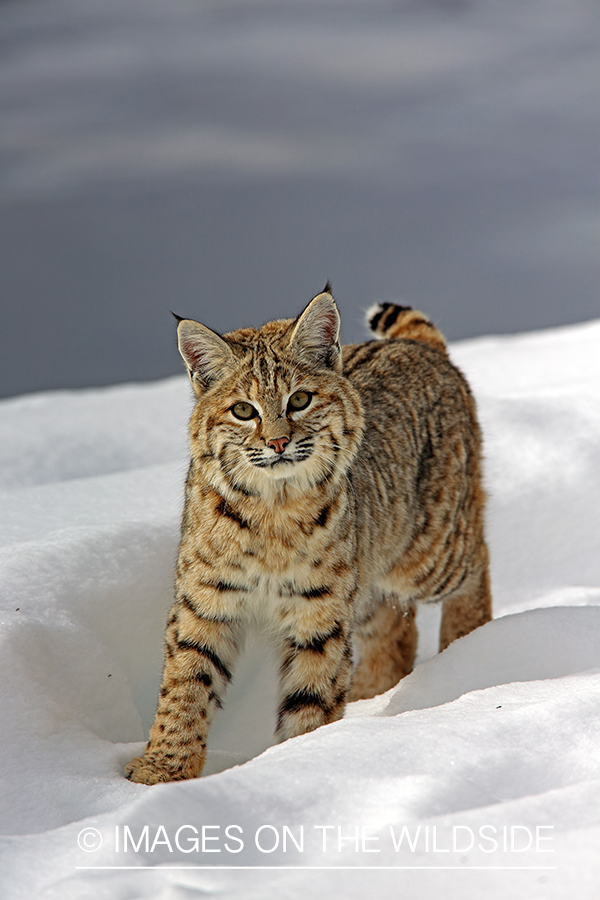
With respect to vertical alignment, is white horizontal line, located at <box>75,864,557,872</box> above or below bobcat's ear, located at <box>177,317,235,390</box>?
below

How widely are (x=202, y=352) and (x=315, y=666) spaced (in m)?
0.99

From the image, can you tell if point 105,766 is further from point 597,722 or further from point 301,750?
point 597,722

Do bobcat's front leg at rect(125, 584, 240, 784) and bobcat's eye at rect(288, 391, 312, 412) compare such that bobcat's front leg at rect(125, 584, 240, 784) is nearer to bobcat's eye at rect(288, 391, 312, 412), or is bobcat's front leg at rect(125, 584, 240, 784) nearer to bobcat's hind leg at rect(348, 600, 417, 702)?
bobcat's eye at rect(288, 391, 312, 412)

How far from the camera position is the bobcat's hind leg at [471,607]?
3.82m

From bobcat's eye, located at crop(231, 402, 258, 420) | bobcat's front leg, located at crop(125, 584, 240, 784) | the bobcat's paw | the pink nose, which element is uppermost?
bobcat's eye, located at crop(231, 402, 258, 420)

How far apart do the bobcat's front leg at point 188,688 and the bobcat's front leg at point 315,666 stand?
0.21 meters

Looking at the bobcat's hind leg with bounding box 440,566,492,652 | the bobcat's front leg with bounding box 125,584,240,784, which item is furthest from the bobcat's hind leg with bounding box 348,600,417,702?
the bobcat's front leg with bounding box 125,584,240,784

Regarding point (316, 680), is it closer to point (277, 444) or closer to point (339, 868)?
point (277, 444)

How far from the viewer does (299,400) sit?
8.25ft

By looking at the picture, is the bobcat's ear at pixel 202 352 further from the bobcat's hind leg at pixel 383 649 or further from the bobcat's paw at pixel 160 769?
the bobcat's hind leg at pixel 383 649

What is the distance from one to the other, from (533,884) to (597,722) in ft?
2.11

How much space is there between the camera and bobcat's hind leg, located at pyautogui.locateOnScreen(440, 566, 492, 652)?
3824mm

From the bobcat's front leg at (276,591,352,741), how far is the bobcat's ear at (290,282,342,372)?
702 mm

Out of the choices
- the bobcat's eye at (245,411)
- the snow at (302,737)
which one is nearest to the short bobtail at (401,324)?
the snow at (302,737)
